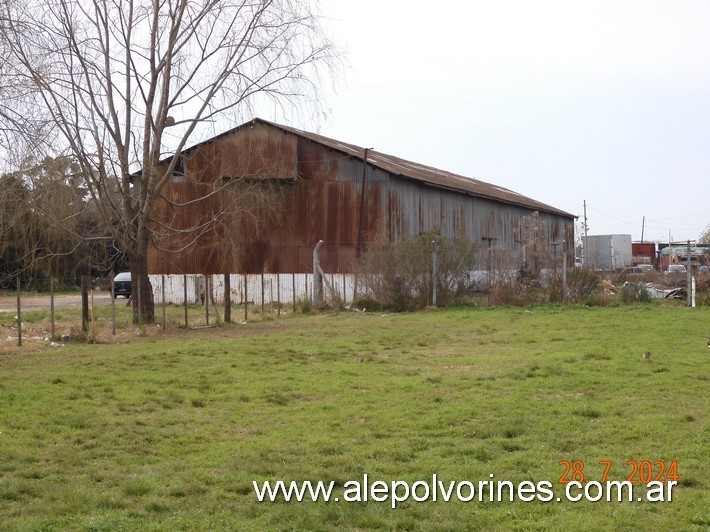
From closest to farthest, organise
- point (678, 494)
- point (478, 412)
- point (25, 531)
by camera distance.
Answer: point (25, 531)
point (678, 494)
point (478, 412)

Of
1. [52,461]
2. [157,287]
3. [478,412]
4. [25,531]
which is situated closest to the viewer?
[25,531]

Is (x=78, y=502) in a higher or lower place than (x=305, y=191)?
lower

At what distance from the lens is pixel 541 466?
21.0 ft

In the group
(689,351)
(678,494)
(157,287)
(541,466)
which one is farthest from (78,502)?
(157,287)

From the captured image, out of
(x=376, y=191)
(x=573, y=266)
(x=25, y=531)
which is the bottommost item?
(x=25, y=531)

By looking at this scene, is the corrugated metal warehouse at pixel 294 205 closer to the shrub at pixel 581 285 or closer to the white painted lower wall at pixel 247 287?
the white painted lower wall at pixel 247 287

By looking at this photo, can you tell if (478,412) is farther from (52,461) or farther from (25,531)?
(25,531)

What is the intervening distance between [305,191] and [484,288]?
30.8 ft

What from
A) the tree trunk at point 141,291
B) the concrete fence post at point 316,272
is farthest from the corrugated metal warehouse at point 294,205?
the tree trunk at point 141,291
